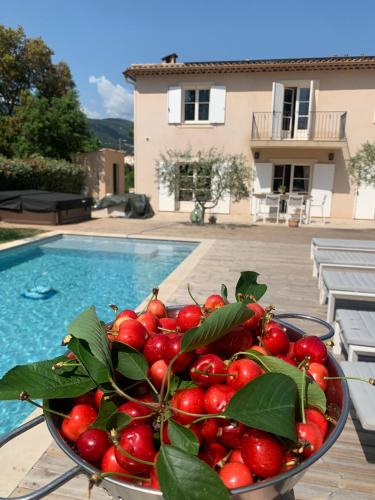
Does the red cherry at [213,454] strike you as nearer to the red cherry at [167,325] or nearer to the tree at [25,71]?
the red cherry at [167,325]

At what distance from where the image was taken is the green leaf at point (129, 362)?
935mm

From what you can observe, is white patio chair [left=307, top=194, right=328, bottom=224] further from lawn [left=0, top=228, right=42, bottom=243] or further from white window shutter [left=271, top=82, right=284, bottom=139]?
lawn [left=0, top=228, right=42, bottom=243]

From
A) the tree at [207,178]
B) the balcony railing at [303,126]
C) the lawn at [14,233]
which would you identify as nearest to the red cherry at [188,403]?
the lawn at [14,233]

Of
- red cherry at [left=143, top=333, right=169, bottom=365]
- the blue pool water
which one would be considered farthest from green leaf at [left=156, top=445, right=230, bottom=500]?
the blue pool water

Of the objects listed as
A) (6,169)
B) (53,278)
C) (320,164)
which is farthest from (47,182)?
(320,164)

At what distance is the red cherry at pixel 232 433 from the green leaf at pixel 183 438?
4.6 inches

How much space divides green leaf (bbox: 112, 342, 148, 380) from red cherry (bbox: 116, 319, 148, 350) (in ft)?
0.25

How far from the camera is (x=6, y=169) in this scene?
45.1 feet

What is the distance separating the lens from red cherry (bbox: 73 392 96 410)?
995mm

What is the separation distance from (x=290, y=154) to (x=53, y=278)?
1103 centimetres

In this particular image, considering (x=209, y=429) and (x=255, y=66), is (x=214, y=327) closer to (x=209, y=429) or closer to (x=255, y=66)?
(x=209, y=429)

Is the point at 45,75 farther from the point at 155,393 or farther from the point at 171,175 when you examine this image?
the point at 155,393

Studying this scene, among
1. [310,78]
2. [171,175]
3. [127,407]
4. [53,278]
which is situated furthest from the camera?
[310,78]

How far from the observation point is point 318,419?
923mm
